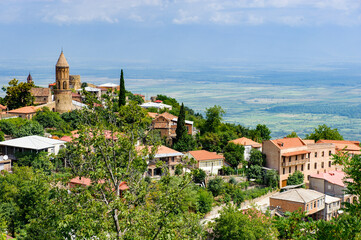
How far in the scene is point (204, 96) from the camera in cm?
12362

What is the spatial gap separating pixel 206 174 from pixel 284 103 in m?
85.0

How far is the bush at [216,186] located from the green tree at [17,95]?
21557 mm

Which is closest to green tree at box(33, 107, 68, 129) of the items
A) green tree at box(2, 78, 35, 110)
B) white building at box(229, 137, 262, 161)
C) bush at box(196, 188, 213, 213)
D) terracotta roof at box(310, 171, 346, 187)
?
green tree at box(2, 78, 35, 110)

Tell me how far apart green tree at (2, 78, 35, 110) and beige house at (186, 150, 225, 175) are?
715 inches

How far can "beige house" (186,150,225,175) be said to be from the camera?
30.1 m

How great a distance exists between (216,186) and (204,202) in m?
2.74

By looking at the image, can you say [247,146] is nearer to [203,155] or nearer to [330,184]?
[203,155]

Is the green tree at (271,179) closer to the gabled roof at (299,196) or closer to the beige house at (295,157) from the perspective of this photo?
the beige house at (295,157)

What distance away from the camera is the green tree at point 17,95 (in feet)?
132

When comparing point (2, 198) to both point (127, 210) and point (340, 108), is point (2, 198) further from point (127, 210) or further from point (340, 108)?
point (340, 108)

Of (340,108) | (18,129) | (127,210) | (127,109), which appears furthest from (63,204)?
(340,108)

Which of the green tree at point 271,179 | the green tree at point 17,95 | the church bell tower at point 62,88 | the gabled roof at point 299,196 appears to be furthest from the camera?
the green tree at point 17,95

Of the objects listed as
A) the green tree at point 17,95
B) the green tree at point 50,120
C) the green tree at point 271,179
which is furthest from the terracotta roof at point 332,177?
the green tree at point 17,95

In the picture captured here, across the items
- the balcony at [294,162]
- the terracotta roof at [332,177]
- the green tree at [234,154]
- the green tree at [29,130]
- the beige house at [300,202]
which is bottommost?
the beige house at [300,202]
